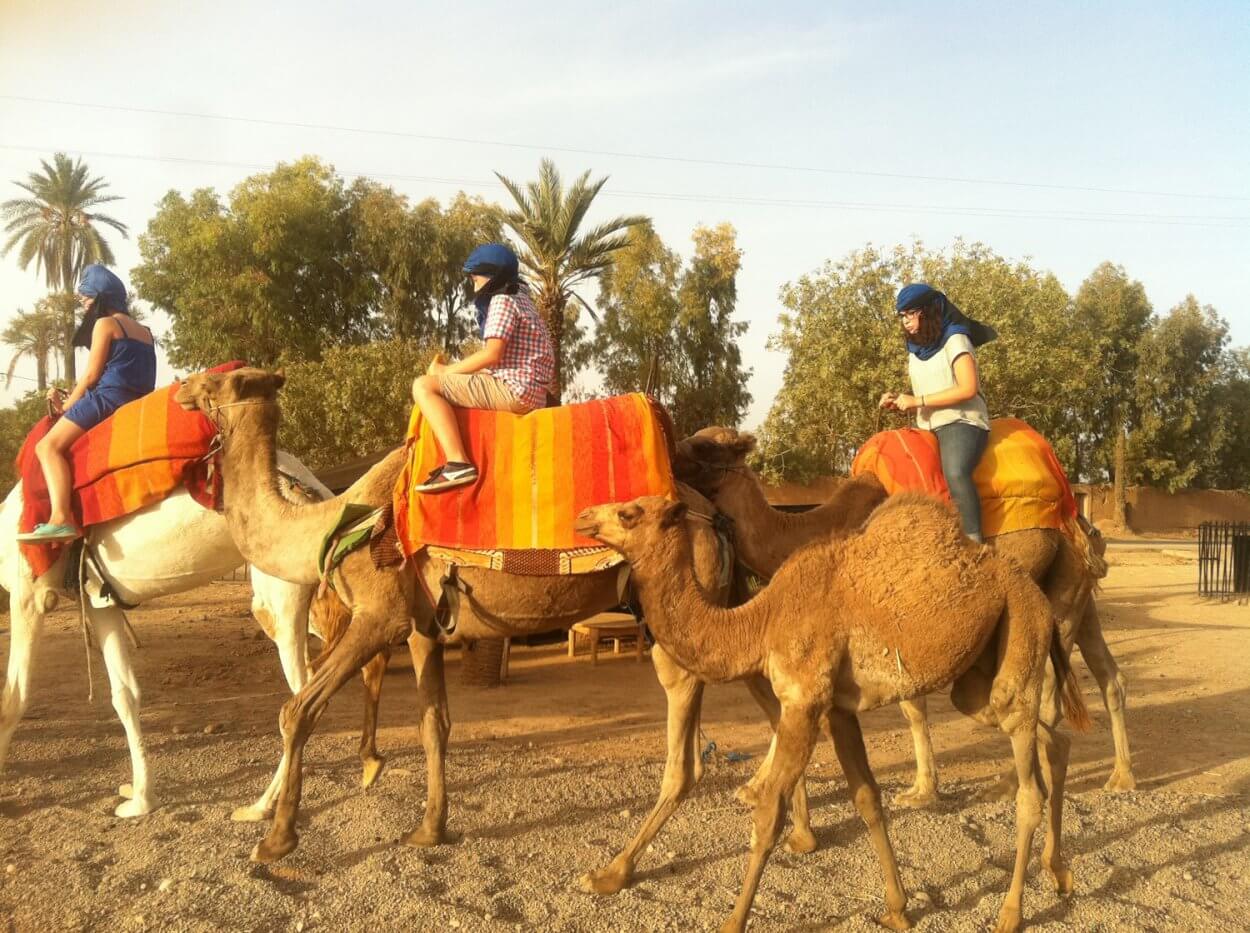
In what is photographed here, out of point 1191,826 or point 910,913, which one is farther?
point 1191,826

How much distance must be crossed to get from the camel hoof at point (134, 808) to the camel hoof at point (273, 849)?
1269 millimetres

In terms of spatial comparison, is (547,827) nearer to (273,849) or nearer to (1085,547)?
(273,849)

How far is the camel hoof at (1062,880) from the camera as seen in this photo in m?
4.68

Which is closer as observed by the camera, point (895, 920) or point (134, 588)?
point (895, 920)

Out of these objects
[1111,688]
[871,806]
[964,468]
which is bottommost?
[1111,688]

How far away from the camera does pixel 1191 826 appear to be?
5.81 meters

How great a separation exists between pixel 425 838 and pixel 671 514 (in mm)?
2429

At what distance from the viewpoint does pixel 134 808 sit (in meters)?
5.73

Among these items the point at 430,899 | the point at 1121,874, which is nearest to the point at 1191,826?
the point at 1121,874

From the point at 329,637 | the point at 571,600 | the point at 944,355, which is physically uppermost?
the point at 944,355

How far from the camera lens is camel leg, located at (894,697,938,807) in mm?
6246

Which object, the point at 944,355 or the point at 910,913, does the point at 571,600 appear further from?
the point at 944,355

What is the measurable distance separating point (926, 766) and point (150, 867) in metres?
4.48

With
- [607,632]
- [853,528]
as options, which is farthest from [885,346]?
[853,528]
